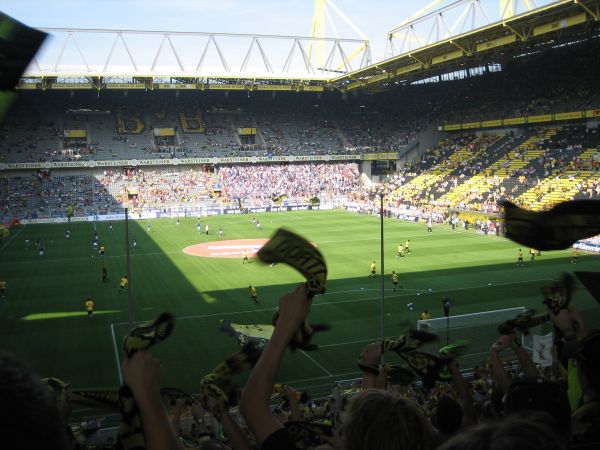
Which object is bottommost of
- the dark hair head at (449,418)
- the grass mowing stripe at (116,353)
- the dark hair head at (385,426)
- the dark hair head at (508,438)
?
the grass mowing stripe at (116,353)

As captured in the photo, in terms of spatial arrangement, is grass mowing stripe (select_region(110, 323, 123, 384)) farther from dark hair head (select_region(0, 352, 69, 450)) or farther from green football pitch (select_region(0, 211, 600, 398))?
dark hair head (select_region(0, 352, 69, 450))

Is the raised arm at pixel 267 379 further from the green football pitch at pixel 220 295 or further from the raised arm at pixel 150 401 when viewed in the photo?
the green football pitch at pixel 220 295

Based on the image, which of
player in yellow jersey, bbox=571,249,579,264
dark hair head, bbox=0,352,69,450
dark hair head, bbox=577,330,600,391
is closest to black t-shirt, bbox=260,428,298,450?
dark hair head, bbox=0,352,69,450

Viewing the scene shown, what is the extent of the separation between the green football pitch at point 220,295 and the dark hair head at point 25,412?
14801mm

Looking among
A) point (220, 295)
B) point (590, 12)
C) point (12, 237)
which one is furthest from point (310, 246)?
point (12, 237)

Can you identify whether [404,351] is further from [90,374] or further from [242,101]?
[242,101]

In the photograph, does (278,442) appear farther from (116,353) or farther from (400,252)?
(400,252)

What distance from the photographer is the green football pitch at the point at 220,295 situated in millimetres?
19797

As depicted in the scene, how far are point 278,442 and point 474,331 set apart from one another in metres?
19.2

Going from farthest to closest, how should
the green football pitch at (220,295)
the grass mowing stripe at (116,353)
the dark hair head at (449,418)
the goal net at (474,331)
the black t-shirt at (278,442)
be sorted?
the green football pitch at (220,295)
the goal net at (474,331)
the grass mowing stripe at (116,353)
the dark hair head at (449,418)
the black t-shirt at (278,442)

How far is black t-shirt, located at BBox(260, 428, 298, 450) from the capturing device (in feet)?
8.68

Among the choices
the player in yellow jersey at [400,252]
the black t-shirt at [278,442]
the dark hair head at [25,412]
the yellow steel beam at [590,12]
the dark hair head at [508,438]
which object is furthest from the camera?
the yellow steel beam at [590,12]

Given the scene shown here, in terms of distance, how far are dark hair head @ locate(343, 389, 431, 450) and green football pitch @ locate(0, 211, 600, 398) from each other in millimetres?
13872

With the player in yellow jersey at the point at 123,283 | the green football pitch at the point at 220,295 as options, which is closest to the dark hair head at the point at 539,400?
the green football pitch at the point at 220,295
